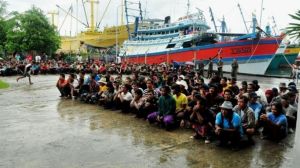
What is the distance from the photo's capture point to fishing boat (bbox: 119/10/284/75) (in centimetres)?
3005

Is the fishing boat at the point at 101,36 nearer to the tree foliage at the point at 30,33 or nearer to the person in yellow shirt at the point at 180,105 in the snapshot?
the tree foliage at the point at 30,33

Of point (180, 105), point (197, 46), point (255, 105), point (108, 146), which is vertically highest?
point (197, 46)

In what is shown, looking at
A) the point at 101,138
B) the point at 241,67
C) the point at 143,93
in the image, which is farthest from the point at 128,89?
the point at 241,67

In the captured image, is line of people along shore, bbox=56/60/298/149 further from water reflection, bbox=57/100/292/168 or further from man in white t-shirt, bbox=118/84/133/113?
water reflection, bbox=57/100/292/168

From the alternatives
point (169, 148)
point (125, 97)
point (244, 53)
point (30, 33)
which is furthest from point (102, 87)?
point (30, 33)

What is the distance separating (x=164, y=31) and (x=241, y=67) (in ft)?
49.5

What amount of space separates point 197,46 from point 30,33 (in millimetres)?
19639

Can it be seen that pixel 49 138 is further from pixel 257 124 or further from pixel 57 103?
pixel 57 103

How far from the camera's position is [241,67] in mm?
31547

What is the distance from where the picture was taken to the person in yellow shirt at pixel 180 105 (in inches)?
332

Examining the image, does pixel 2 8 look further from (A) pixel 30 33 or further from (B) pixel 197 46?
(B) pixel 197 46


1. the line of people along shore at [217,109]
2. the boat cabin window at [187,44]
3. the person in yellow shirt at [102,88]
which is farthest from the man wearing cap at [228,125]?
the boat cabin window at [187,44]

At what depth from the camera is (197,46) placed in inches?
1378

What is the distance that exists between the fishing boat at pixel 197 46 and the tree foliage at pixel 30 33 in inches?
421
